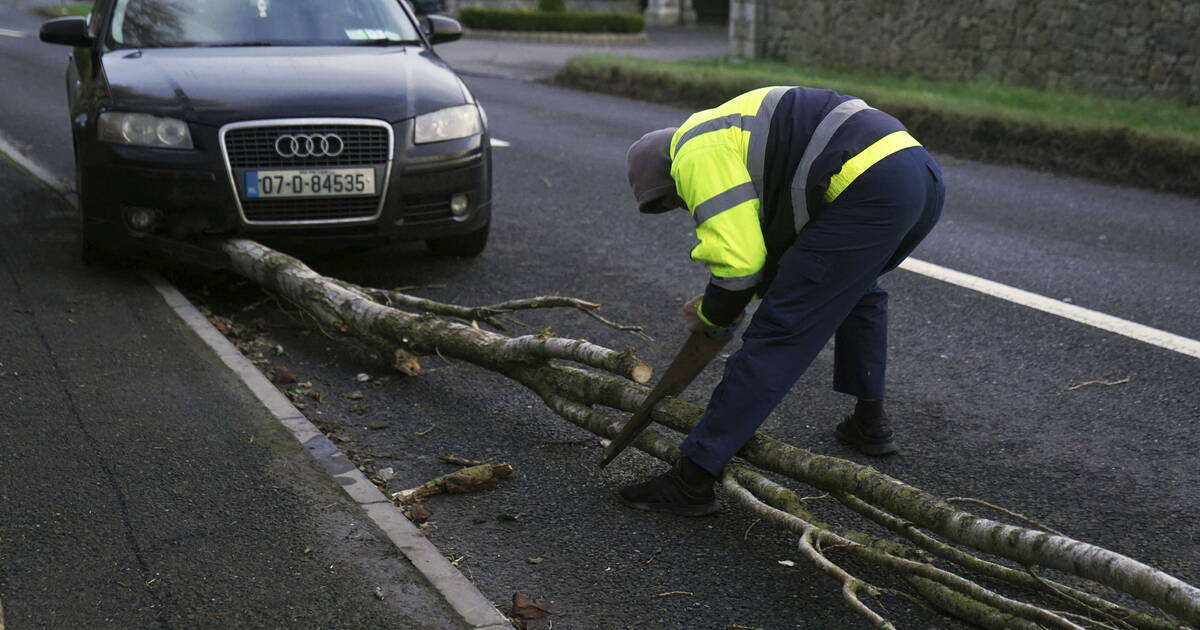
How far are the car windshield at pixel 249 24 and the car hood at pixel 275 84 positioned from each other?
0.20m

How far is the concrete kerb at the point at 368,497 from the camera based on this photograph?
11.5ft

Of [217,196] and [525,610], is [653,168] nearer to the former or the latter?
[525,610]

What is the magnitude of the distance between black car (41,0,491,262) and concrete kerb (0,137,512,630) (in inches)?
20.9

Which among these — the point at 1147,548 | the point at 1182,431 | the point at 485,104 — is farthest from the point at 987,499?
the point at 485,104

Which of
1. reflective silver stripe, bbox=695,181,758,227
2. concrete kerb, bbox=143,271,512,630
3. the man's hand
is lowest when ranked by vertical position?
concrete kerb, bbox=143,271,512,630

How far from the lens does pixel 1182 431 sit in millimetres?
4938

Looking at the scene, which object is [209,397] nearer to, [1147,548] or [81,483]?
[81,483]

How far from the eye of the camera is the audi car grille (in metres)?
6.53

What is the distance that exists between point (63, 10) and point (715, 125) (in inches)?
1391

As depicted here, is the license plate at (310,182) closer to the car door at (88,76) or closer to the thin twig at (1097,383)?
the car door at (88,76)

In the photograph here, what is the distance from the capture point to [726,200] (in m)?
3.73

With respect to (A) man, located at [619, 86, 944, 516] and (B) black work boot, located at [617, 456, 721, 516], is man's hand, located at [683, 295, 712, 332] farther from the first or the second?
(B) black work boot, located at [617, 456, 721, 516]

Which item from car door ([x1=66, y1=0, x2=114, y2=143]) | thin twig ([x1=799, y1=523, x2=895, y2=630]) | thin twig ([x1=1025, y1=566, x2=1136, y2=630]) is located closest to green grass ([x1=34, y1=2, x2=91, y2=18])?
car door ([x1=66, y1=0, x2=114, y2=143])

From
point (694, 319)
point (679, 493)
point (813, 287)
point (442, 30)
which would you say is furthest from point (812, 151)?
point (442, 30)
